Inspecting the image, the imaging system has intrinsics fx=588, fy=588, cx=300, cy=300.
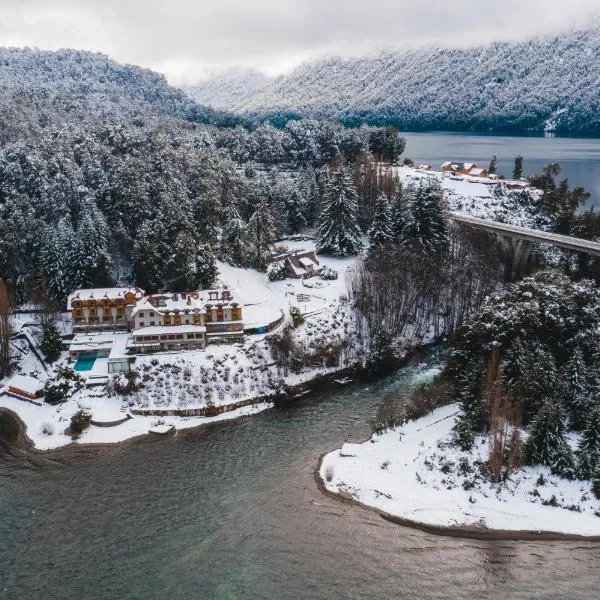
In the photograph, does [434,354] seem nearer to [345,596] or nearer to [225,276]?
[225,276]

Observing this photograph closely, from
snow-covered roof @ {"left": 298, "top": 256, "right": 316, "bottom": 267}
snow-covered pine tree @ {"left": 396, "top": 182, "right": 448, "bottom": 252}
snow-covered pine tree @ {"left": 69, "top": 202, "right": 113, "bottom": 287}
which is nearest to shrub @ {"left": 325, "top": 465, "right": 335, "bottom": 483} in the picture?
snow-covered pine tree @ {"left": 69, "top": 202, "right": 113, "bottom": 287}

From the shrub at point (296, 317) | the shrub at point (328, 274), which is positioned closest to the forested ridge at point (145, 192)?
the shrub at point (328, 274)

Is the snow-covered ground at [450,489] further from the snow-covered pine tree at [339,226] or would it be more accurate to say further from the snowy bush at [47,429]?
the snow-covered pine tree at [339,226]

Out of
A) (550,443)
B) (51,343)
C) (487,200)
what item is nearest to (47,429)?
(51,343)

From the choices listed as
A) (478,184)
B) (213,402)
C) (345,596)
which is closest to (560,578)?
(345,596)

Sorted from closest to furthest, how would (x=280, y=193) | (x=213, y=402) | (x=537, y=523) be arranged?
1. (x=537, y=523)
2. (x=213, y=402)
3. (x=280, y=193)

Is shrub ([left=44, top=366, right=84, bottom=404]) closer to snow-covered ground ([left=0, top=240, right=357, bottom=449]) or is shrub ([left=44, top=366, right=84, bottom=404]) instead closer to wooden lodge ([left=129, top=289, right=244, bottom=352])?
snow-covered ground ([left=0, top=240, right=357, bottom=449])
